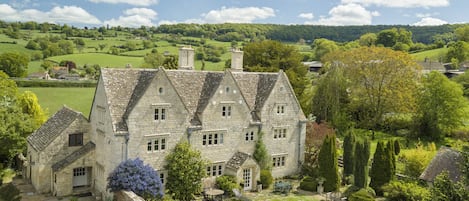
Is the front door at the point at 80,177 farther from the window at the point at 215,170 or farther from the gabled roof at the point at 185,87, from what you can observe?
the window at the point at 215,170

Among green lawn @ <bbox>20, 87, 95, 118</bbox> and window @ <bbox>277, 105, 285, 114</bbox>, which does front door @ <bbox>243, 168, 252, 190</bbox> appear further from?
green lawn @ <bbox>20, 87, 95, 118</bbox>

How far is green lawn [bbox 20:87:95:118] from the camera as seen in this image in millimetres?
66875

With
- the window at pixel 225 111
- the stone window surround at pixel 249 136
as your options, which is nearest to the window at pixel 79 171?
the window at pixel 225 111

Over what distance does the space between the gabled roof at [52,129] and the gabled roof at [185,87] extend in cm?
492

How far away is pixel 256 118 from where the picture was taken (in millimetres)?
37656

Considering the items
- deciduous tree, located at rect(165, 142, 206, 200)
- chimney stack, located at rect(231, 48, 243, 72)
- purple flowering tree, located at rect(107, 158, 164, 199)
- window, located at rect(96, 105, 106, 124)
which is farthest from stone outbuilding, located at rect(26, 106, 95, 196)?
chimney stack, located at rect(231, 48, 243, 72)

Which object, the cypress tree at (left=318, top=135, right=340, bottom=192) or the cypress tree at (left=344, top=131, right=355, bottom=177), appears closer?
the cypress tree at (left=318, top=135, right=340, bottom=192)

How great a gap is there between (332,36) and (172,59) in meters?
139

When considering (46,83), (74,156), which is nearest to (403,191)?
(74,156)

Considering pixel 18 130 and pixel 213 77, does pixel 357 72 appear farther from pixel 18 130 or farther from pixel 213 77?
pixel 18 130

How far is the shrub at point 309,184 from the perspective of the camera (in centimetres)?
3572

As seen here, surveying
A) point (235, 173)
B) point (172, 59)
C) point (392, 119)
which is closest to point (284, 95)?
point (235, 173)

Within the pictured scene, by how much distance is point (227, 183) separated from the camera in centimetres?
3356

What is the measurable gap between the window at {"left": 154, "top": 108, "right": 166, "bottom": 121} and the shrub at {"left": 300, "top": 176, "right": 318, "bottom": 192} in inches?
531
